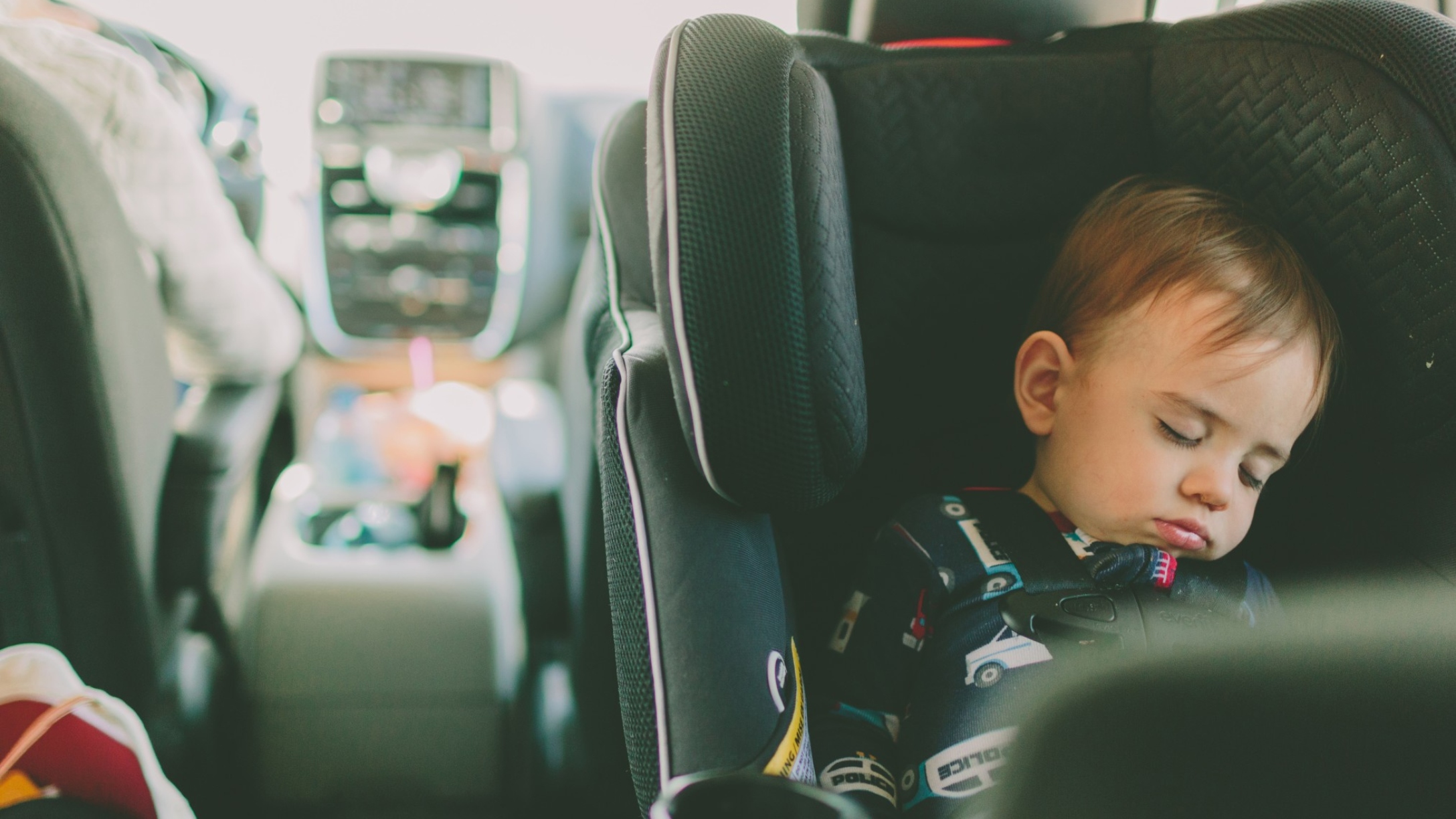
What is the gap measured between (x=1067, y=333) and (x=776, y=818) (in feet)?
1.95

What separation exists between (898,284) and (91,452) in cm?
85

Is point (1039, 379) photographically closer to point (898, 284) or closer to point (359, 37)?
point (898, 284)

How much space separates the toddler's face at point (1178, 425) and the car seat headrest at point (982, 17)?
417 millimetres

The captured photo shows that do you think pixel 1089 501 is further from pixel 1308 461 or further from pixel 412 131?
pixel 412 131

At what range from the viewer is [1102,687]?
0.93 feet

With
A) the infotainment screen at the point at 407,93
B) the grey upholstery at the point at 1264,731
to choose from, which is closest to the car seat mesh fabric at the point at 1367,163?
the grey upholstery at the point at 1264,731

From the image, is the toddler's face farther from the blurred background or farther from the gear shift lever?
the blurred background

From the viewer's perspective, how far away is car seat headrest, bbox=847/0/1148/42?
1.04 metres

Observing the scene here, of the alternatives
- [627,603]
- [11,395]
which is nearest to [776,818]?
[627,603]

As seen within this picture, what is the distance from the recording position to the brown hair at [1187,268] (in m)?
0.78

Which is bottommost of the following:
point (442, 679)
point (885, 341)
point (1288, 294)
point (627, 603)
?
point (442, 679)

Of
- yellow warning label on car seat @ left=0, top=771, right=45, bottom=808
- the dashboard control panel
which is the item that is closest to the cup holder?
yellow warning label on car seat @ left=0, top=771, right=45, bottom=808

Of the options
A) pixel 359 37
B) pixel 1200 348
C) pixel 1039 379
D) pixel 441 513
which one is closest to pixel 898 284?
pixel 1039 379

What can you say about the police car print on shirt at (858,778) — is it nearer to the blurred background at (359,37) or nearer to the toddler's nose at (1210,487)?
the toddler's nose at (1210,487)
